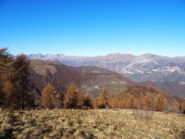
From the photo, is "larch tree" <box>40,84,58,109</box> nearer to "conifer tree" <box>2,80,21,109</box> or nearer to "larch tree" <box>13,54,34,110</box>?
"larch tree" <box>13,54,34,110</box>

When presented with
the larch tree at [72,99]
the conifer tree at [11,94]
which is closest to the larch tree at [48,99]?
the larch tree at [72,99]

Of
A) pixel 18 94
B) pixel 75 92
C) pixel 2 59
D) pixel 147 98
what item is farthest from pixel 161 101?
pixel 2 59

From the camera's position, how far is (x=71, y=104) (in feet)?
156

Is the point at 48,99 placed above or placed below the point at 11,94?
below

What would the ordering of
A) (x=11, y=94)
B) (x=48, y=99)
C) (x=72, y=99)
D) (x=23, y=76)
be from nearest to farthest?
(x=11, y=94)
(x=23, y=76)
(x=48, y=99)
(x=72, y=99)

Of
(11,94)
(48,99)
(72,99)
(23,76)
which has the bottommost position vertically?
(72,99)

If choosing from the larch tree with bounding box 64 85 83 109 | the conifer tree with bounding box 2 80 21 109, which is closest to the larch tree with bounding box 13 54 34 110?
the conifer tree with bounding box 2 80 21 109

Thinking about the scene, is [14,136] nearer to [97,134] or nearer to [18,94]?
[97,134]

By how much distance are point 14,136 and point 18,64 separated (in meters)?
21.2

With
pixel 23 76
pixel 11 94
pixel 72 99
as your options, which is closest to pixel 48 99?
pixel 72 99

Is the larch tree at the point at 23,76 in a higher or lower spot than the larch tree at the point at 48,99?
higher

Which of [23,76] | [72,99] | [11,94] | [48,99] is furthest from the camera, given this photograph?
[72,99]

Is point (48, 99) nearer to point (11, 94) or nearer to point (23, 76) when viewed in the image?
point (11, 94)

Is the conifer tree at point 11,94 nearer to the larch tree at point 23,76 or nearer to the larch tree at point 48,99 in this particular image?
the larch tree at point 23,76
